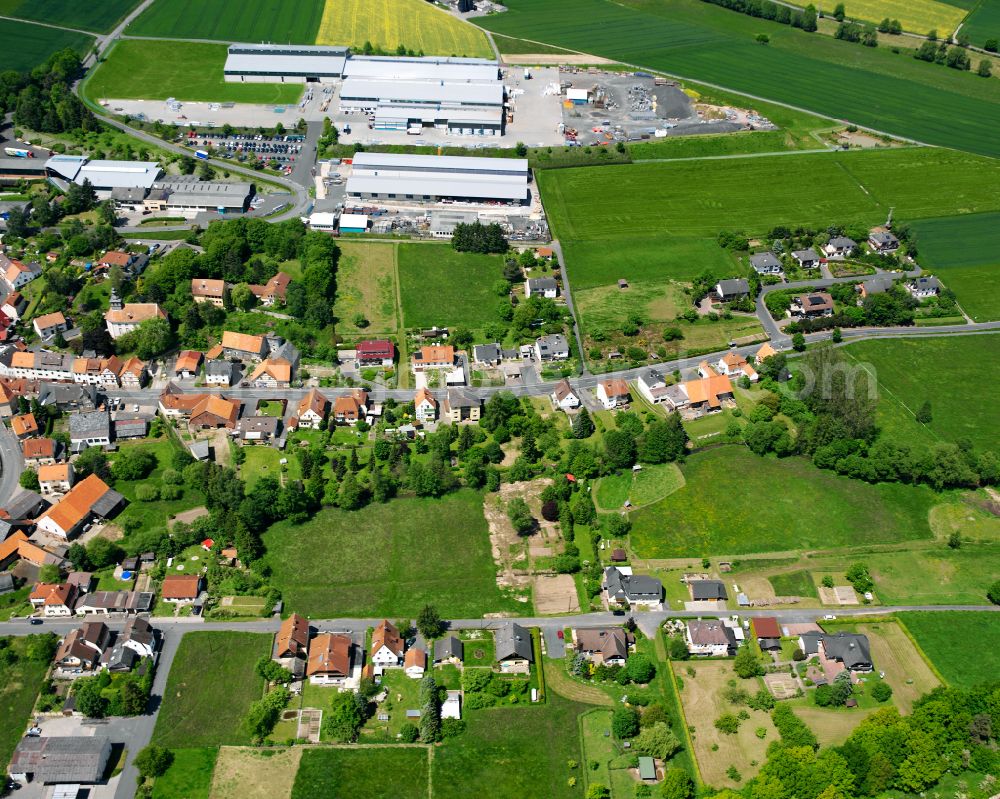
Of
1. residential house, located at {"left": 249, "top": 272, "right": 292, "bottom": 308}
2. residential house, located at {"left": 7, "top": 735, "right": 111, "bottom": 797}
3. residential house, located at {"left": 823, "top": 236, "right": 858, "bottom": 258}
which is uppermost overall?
residential house, located at {"left": 823, "top": 236, "right": 858, "bottom": 258}

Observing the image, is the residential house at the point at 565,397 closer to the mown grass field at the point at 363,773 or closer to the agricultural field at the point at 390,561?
the agricultural field at the point at 390,561

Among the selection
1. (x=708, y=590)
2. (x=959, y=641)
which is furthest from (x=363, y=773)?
(x=959, y=641)

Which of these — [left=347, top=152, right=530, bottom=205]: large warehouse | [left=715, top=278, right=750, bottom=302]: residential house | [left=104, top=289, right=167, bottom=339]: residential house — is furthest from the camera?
[left=347, top=152, right=530, bottom=205]: large warehouse

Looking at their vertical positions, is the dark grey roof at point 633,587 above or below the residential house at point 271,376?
below

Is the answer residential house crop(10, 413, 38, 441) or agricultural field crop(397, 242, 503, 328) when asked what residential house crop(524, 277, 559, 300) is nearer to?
agricultural field crop(397, 242, 503, 328)

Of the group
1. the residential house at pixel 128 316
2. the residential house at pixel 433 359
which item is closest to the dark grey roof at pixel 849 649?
the residential house at pixel 433 359

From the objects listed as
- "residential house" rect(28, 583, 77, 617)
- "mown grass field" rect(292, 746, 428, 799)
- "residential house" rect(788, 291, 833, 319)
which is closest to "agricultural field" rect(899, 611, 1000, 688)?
"mown grass field" rect(292, 746, 428, 799)

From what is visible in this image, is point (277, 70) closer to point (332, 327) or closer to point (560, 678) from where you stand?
point (332, 327)

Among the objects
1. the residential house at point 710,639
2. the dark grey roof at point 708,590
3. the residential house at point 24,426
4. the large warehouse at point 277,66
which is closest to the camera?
the residential house at point 710,639

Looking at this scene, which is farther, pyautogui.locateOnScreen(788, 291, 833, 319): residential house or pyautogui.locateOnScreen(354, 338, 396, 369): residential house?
pyautogui.locateOnScreen(788, 291, 833, 319): residential house
